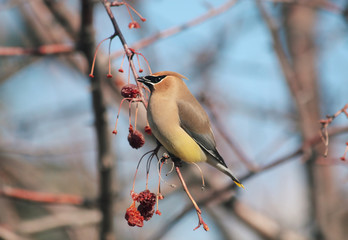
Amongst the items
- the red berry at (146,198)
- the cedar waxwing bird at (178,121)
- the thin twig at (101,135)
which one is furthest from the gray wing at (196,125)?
the red berry at (146,198)

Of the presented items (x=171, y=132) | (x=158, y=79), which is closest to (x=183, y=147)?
(x=171, y=132)

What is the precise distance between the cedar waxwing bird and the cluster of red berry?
0.65 meters

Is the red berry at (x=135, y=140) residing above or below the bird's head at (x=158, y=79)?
above

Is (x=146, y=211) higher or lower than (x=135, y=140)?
lower

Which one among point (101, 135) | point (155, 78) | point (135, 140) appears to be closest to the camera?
point (135, 140)

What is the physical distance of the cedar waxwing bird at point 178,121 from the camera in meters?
2.93

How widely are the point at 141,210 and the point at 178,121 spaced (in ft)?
3.12

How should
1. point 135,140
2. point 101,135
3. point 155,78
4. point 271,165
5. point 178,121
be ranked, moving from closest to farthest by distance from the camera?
point 135,140 < point 155,78 < point 178,121 < point 271,165 < point 101,135

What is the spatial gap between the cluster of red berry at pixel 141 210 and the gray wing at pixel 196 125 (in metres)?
0.92

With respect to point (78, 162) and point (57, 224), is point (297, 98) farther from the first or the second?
point (78, 162)

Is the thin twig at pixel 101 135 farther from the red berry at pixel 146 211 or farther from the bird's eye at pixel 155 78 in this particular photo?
the red berry at pixel 146 211

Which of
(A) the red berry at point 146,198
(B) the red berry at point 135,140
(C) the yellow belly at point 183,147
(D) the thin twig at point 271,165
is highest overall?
(B) the red berry at point 135,140

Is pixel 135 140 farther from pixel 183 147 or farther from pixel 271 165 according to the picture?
pixel 271 165

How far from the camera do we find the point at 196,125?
3.21 m
